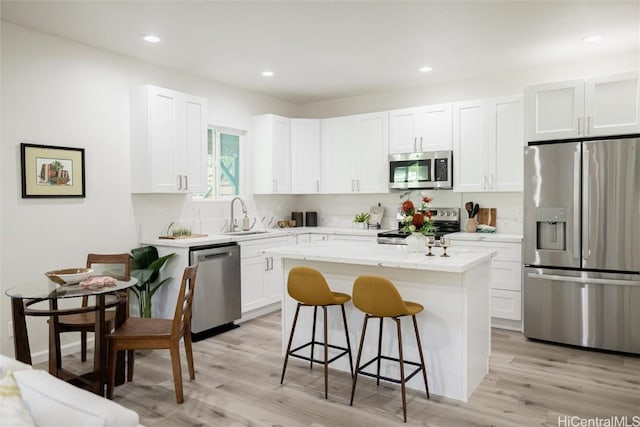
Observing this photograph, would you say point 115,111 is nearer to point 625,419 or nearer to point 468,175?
point 468,175

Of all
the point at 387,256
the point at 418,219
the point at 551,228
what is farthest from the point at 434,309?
the point at 551,228

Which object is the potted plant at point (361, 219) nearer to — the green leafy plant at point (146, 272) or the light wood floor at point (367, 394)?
the light wood floor at point (367, 394)

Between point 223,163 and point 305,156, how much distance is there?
3.71 ft

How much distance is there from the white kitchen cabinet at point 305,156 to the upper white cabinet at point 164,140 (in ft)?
5.03

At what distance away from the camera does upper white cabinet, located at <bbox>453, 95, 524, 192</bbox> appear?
472cm

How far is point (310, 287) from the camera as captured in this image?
10.0ft

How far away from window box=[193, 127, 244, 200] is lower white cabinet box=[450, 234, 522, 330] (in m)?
2.95

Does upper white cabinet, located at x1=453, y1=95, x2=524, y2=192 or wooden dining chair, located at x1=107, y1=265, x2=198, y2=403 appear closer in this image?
wooden dining chair, located at x1=107, y1=265, x2=198, y2=403

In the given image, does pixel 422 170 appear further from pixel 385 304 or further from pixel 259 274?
pixel 385 304

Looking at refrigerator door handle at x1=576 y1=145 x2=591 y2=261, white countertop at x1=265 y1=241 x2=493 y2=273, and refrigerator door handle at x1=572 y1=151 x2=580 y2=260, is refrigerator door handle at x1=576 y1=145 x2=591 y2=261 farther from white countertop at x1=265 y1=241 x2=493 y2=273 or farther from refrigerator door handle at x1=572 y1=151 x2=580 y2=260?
white countertop at x1=265 y1=241 x2=493 y2=273

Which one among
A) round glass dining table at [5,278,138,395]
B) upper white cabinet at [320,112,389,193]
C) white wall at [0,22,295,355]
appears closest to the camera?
round glass dining table at [5,278,138,395]

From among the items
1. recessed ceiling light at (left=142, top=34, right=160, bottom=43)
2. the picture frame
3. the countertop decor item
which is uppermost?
recessed ceiling light at (left=142, top=34, right=160, bottom=43)

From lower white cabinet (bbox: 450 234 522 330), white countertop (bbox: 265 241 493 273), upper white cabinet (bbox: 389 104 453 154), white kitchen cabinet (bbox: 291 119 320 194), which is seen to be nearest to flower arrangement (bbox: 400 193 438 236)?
white countertop (bbox: 265 241 493 273)

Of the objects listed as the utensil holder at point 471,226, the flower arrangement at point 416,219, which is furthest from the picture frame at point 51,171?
the utensil holder at point 471,226
